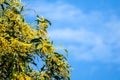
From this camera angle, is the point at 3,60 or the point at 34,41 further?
the point at 34,41

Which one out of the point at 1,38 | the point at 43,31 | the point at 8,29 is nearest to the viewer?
the point at 1,38

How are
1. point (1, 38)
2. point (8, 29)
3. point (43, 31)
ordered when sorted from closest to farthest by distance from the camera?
point (1, 38), point (8, 29), point (43, 31)

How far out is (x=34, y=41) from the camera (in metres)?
12.7

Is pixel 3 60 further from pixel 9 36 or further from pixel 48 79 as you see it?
pixel 48 79

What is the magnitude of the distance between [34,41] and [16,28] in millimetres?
601

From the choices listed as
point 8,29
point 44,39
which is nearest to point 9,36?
point 8,29

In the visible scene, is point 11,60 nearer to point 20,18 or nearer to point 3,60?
point 3,60

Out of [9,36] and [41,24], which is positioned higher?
[41,24]

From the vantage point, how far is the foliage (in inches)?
458

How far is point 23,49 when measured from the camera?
11.7 meters

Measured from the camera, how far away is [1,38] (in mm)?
11531

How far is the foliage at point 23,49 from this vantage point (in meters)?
11.6

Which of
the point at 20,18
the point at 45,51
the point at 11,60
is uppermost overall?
the point at 20,18

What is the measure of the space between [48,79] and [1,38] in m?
2.13
